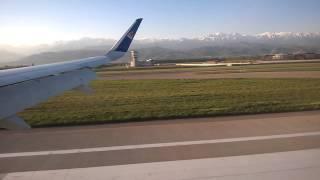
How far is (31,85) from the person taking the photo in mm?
4059

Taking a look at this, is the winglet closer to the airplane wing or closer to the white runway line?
the airplane wing

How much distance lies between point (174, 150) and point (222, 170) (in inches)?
149

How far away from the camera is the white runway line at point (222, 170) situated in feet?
10.2

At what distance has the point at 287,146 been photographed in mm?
7125

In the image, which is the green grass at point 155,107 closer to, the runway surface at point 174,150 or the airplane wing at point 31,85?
the runway surface at point 174,150

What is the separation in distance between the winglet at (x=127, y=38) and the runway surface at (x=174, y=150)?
214cm

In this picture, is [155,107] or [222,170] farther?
[155,107]

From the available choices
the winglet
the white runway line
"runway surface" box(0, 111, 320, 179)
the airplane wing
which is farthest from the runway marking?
the white runway line

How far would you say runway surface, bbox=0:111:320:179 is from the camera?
3.45 meters

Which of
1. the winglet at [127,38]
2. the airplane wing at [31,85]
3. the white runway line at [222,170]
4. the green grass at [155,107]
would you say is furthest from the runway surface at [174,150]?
the winglet at [127,38]

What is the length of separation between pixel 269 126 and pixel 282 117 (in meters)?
1.64

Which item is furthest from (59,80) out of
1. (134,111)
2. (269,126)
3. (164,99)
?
(164,99)

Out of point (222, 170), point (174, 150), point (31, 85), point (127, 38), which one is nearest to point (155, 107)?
point (127, 38)

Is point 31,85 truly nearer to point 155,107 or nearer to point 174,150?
point 174,150
